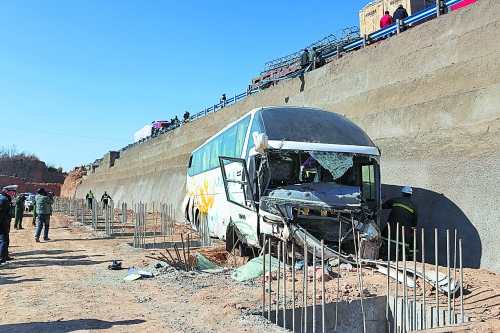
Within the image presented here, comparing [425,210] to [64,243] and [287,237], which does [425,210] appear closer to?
[287,237]

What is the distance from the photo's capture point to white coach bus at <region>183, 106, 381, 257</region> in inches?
297

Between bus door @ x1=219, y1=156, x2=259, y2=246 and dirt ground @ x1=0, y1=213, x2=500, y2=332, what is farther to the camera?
bus door @ x1=219, y1=156, x2=259, y2=246

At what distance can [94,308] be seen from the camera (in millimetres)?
5766

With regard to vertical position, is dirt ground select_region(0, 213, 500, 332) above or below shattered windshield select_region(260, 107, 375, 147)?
below

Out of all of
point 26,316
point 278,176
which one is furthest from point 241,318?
point 278,176

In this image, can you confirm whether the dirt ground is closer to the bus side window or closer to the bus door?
the bus door

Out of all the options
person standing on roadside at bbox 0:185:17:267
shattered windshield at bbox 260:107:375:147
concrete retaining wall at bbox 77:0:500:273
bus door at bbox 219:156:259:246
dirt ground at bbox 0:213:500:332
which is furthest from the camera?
person standing on roadside at bbox 0:185:17:267

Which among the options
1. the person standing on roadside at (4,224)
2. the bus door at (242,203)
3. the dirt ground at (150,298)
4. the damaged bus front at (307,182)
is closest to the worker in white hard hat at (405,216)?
the damaged bus front at (307,182)

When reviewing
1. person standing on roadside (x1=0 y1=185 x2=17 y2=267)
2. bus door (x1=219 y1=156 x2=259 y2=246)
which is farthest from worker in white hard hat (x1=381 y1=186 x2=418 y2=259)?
person standing on roadside (x1=0 y1=185 x2=17 y2=267)

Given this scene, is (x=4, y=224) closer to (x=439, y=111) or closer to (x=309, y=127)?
(x=309, y=127)

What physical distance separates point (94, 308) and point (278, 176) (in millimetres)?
4123

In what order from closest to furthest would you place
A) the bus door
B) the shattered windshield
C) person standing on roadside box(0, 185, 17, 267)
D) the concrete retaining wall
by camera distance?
the bus door → the shattered windshield → the concrete retaining wall → person standing on roadside box(0, 185, 17, 267)

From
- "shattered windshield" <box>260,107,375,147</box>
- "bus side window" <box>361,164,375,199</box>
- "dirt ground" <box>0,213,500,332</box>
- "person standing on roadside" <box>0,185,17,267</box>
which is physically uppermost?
"shattered windshield" <box>260,107,375,147</box>

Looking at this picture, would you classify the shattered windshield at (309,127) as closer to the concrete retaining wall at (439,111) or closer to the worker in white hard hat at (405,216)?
the worker in white hard hat at (405,216)
